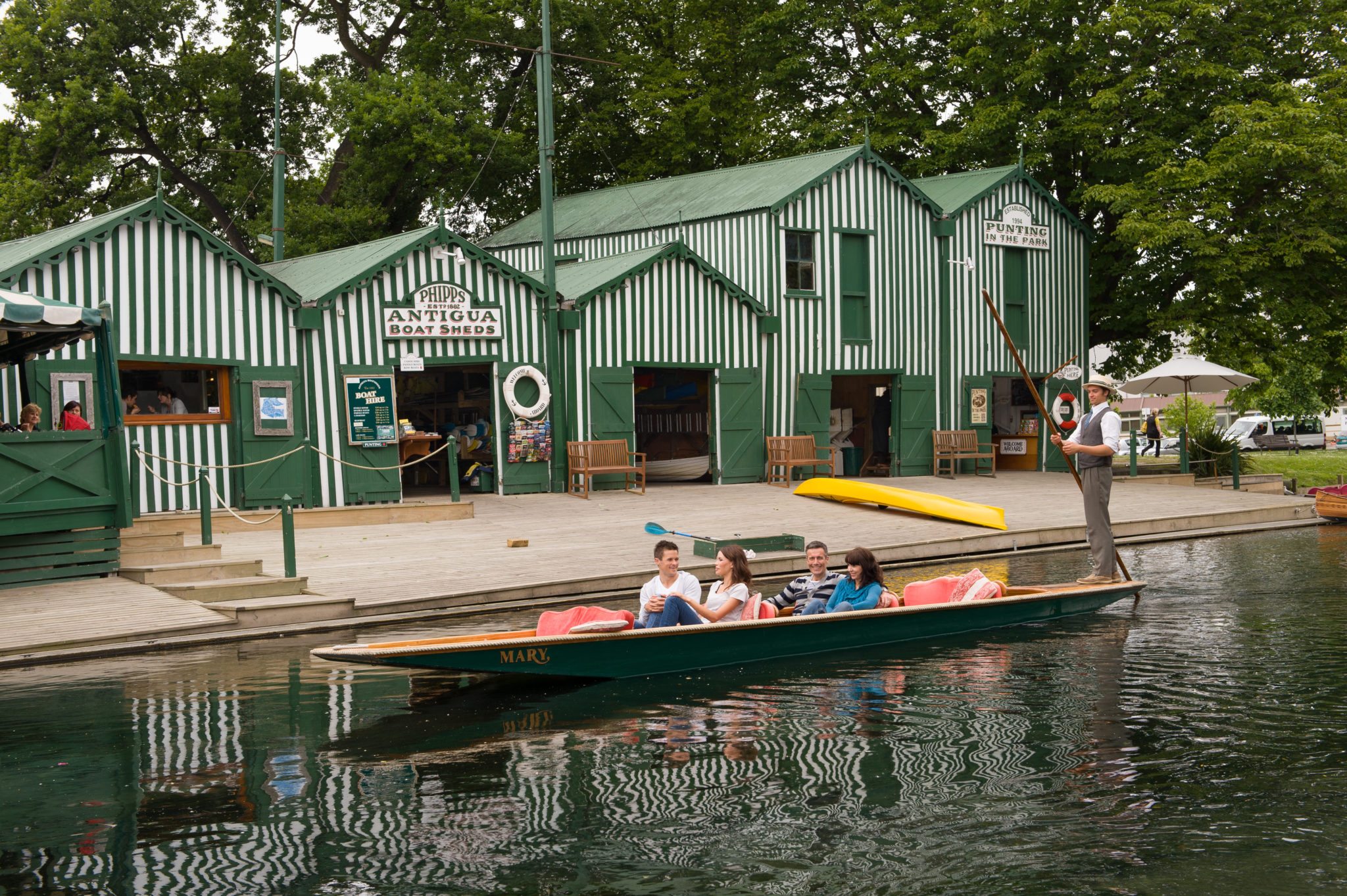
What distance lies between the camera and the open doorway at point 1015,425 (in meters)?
31.2

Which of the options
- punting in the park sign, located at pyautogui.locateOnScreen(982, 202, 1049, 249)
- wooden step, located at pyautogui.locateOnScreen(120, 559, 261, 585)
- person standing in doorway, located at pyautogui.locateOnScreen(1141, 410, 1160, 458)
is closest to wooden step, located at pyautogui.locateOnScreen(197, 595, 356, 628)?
wooden step, located at pyautogui.locateOnScreen(120, 559, 261, 585)

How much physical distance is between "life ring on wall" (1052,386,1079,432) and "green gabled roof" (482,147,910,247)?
22.0 ft

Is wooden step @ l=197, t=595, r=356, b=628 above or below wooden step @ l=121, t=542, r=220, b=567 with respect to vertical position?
below

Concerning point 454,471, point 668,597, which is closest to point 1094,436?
point 668,597

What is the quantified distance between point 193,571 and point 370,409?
757cm

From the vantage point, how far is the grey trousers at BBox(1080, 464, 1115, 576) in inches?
535

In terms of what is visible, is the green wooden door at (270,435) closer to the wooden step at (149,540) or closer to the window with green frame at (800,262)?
the wooden step at (149,540)

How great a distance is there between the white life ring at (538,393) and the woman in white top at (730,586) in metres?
12.9

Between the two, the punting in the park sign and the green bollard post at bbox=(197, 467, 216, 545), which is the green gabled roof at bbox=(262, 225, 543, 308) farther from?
Answer: the punting in the park sign

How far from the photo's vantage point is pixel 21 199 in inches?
1261

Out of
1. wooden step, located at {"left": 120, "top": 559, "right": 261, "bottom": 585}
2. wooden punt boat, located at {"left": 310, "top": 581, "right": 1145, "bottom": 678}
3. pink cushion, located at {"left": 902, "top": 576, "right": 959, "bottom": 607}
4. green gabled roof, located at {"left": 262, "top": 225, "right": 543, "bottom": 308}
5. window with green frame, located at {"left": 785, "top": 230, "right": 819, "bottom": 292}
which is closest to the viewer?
wooden punt boat, located at {"left": 310, "top": 581, "right": 1145, "bottom": 678}

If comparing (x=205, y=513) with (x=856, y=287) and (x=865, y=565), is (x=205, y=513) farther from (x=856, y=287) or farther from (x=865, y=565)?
(x=856, y=287)

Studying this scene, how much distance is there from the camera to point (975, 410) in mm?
29500

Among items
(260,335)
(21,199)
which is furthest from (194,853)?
(21,199)
